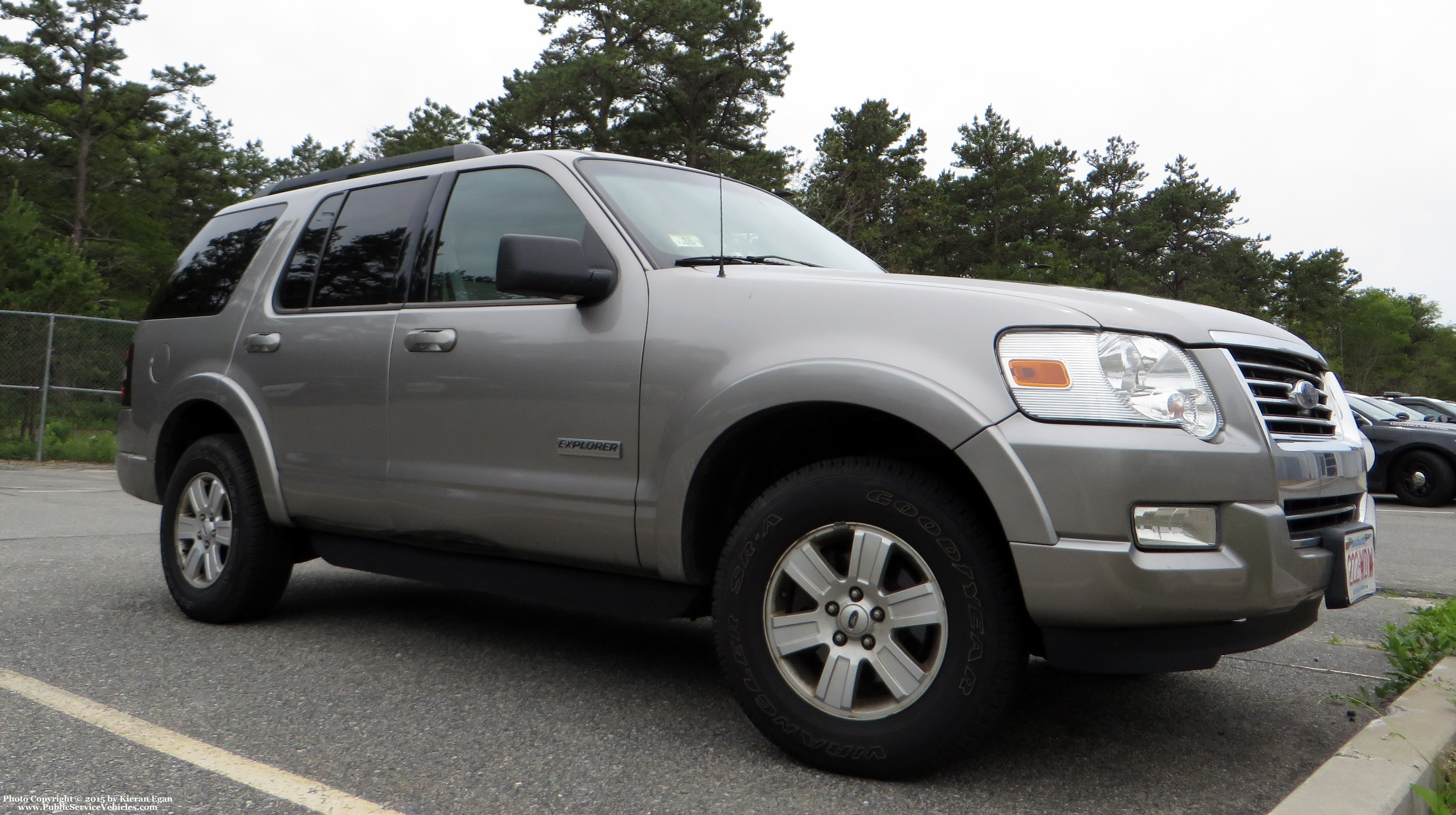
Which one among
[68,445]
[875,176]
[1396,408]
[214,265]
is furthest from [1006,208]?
[214,265]

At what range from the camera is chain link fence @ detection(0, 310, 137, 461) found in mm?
14016

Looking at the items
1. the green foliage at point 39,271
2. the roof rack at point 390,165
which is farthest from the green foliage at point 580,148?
the roof rack at point 390,165

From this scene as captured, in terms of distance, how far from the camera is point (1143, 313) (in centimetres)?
271

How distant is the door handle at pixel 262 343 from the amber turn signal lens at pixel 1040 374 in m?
3.01

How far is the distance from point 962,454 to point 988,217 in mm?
43106

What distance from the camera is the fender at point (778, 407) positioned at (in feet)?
8.69

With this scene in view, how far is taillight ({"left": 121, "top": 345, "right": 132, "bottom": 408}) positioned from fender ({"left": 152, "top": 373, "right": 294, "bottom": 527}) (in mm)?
711

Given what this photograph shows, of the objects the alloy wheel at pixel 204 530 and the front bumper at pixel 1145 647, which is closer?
the front bumper at pixel 1145 647

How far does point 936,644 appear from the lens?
269 cm

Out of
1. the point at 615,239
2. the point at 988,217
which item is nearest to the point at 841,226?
the point at 988,217

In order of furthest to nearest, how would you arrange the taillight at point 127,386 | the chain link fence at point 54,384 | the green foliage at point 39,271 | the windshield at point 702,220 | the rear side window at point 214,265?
the green foliage at point 39,271 < the chain link fence at point 54,384 < the taillight at point 127,386 < the rear side window at point 214,265 < the windshield at point 702,220

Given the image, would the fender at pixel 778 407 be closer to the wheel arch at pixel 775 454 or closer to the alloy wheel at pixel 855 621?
the wheel arch at pixel 775 454

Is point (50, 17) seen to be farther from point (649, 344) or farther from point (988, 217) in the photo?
point (649, 344)

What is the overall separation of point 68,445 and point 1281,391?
15.7 m
